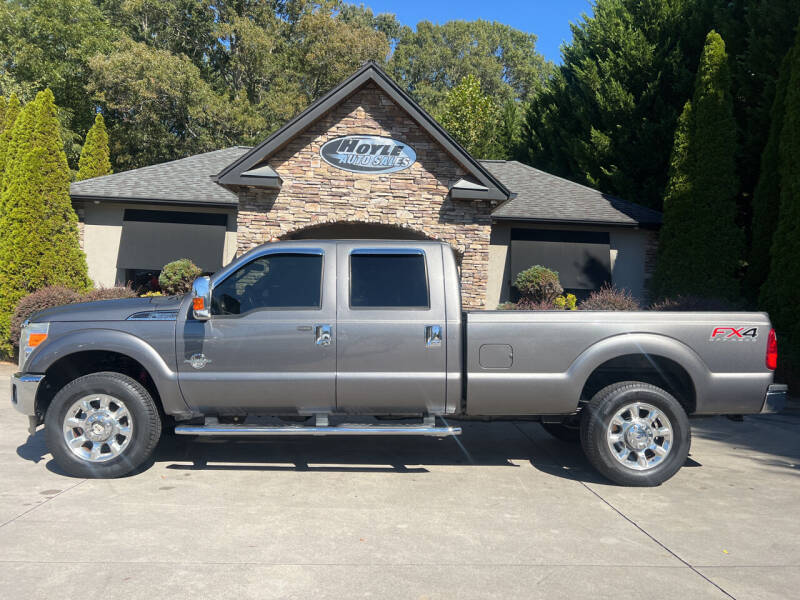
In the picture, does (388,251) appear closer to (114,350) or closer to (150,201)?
(114,350)

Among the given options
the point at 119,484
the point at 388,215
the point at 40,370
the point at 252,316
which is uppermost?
the point at 388,215

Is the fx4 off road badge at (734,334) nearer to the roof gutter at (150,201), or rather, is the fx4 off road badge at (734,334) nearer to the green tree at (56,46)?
the roof gutter at (150,201)

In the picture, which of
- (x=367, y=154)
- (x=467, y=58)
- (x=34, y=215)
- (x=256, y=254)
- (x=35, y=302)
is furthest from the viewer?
(x=467, y=58)

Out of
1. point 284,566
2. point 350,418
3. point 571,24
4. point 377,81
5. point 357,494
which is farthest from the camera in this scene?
point 571,24

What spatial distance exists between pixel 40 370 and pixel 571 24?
24.6 metres

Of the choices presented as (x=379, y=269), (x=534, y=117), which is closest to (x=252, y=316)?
(x=379, y=269)

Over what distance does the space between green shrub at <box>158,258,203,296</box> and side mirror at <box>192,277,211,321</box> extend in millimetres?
8600

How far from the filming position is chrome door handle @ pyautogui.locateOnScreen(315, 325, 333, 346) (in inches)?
213

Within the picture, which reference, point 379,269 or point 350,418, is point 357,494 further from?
point 379,269

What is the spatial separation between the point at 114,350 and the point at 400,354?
2421 millimetres

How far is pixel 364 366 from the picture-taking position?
5430 mm

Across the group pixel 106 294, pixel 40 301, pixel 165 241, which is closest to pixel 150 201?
pixel 165 241

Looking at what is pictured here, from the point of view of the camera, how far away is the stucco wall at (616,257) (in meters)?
15.5

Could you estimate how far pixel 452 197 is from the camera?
13352 millimetres
